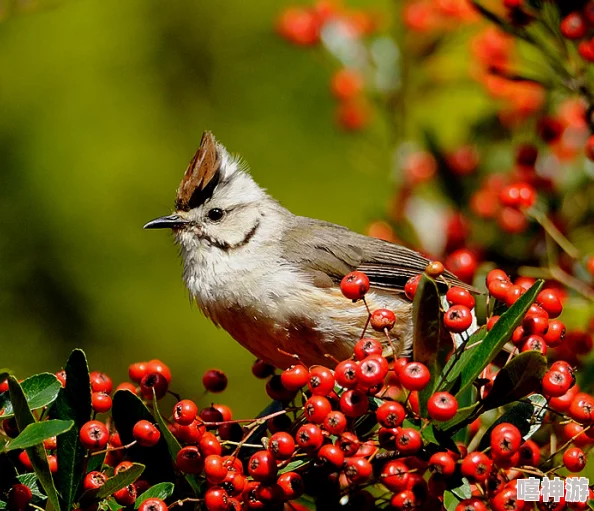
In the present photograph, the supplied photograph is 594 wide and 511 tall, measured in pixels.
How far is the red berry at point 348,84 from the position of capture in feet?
13.8

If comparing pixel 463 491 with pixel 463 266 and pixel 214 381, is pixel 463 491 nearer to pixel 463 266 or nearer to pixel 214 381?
pixel 214 381

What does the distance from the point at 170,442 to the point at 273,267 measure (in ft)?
4.90

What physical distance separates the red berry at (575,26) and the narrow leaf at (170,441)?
1773 mm

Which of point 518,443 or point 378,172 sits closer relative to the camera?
point 518,443

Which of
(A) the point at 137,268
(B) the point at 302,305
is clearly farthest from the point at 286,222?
(A) the point at 137,268

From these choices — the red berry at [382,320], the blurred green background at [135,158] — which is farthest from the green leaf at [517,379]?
the blurred green background at [135,158]

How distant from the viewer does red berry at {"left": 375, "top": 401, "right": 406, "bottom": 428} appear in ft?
6.31

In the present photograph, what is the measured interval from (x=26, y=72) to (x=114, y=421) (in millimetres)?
3000

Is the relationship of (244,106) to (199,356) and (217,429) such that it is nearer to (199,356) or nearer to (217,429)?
(199,356)

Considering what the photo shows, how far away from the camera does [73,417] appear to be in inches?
77.4

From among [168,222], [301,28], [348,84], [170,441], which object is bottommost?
[170,441]

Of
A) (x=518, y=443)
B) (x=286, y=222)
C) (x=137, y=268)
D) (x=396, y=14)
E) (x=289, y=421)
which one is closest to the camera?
(x=518, y=443)

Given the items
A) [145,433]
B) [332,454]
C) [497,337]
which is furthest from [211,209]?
[497,337]

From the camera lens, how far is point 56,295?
4242 millimetres
